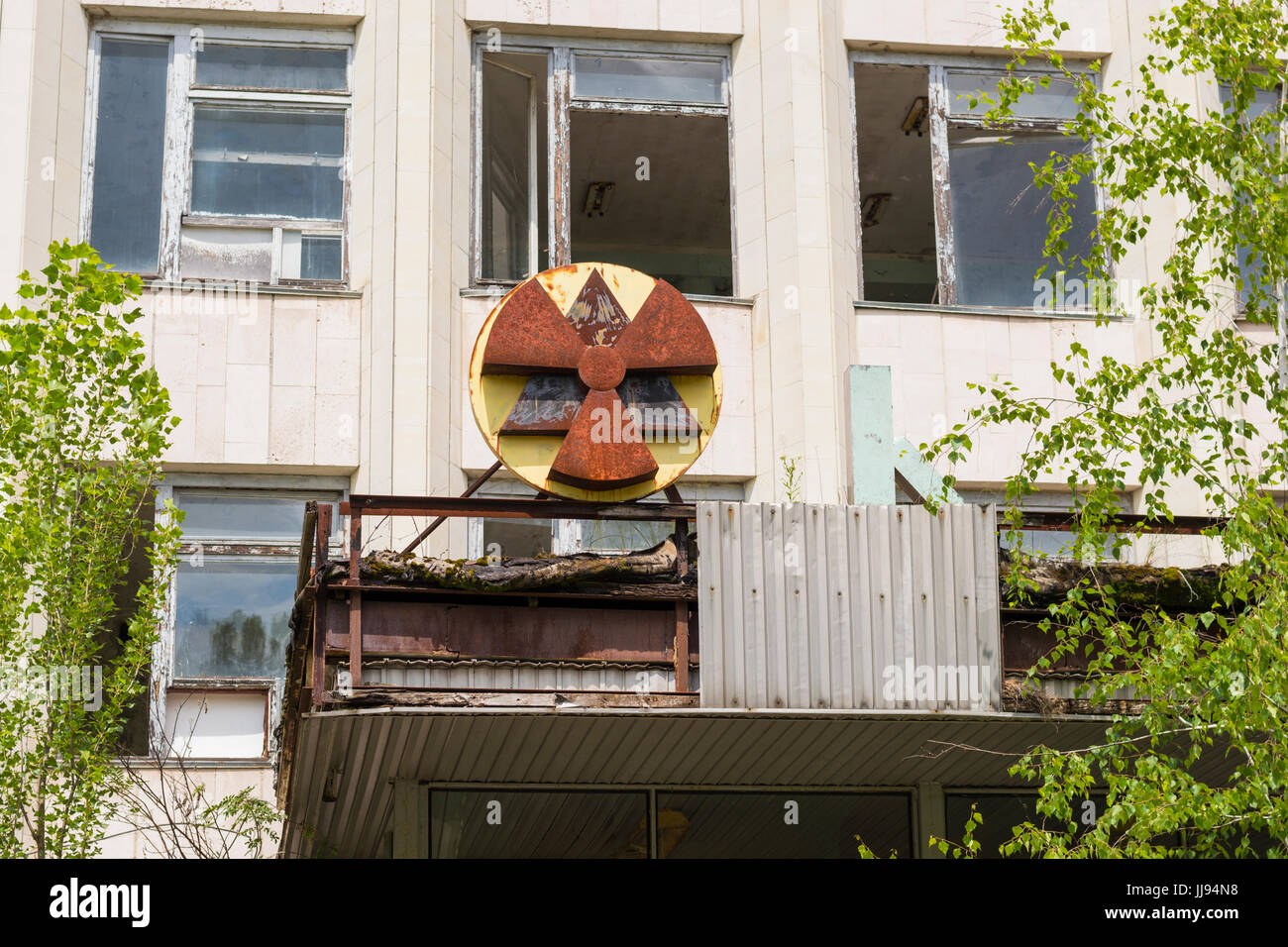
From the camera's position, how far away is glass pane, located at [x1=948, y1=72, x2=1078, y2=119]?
2017 cm

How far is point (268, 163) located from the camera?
62.6 feet

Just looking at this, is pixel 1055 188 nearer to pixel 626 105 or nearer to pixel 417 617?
pixel 417 617

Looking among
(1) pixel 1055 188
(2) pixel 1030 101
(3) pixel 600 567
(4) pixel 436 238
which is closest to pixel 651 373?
(3) pixel 600 567

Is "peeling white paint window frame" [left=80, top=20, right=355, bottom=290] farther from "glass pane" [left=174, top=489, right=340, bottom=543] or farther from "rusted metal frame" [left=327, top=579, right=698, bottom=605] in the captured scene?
"rusted metal frame" [left=327, top=579, right=698, bottom=605]

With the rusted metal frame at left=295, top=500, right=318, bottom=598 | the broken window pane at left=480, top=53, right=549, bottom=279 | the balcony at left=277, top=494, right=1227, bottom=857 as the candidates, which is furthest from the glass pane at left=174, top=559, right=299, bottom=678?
the balcony at left=277, top=494, right=1227, bottom=857

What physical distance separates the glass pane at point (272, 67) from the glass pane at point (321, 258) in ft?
5.63

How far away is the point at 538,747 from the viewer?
12641 millimetres

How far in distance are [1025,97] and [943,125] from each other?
3.40 feet

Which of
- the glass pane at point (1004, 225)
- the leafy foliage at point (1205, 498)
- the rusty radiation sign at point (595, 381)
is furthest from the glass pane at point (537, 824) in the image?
the glass pane at point (1004, 225)

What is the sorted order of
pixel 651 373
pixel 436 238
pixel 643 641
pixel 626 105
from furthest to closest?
1. pixel 626 105
2. pixel 436 238
3. pixel 651 373
4. pixel 643 641

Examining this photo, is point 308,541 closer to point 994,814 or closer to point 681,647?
point 681,647

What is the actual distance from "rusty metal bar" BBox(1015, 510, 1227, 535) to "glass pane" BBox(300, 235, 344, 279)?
27.6ft

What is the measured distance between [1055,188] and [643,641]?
398cm

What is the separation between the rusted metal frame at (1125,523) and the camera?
476 inches
